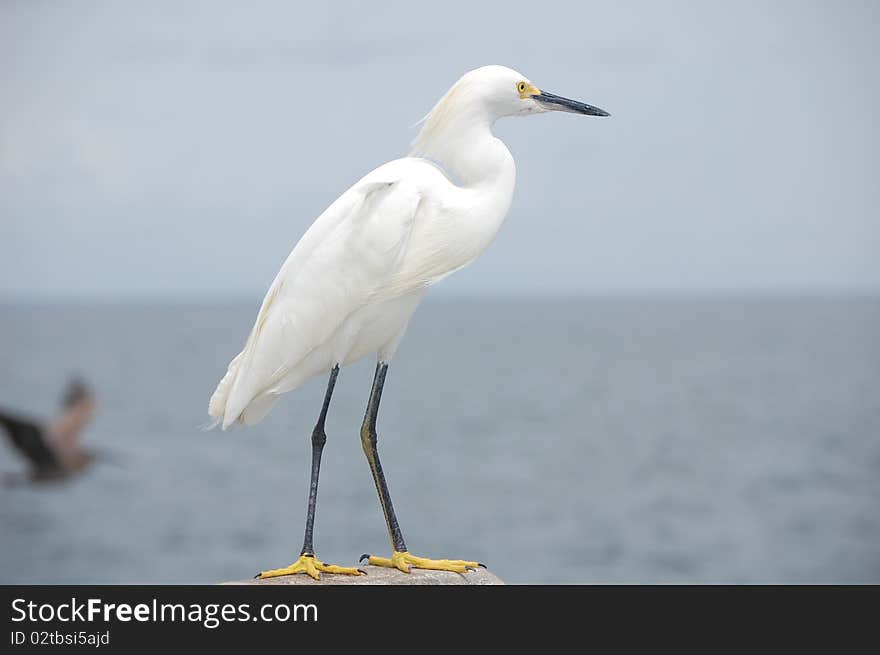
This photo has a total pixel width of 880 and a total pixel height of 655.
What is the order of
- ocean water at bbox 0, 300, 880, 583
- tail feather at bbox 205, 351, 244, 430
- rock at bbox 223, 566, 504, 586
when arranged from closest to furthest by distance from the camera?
rock at bbox 223, 566, 504, 586, tail feather at bbox 205, 351, 244, 430, ocean water at bbox 0, 300, 880, 583

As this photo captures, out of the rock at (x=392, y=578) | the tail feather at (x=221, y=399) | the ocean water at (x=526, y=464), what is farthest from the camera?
the ocean water at (x=526, y=464)

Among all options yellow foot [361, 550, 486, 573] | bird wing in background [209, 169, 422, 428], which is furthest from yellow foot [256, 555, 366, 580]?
bird wing in background [209, 169, 422, 428]

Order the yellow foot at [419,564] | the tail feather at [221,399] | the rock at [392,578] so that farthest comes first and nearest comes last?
the tail feather at [221,399] < the yellow foot at [419,564] < the rock at [392,578]

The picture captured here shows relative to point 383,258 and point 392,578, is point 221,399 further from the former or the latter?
point 392,578

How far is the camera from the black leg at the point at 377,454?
19.9 feet

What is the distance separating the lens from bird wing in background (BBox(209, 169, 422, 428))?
584cm

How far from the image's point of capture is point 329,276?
5.91 meters

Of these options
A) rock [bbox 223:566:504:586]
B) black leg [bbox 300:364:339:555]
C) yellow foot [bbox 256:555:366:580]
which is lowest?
rock [bbox 223:566:504:586]

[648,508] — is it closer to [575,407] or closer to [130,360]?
[575,407]

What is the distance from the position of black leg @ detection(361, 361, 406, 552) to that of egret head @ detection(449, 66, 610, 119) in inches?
57.4

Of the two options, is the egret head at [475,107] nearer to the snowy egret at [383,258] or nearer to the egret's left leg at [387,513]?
the snowy egret at [383,258]

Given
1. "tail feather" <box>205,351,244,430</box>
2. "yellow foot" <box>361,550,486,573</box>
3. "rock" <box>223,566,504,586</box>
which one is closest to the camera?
"rock" <box>223,566,504,586</box>

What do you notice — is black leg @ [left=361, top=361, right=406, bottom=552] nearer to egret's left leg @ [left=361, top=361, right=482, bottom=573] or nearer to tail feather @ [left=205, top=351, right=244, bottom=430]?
egret's left leg @ [left=361, top=361, right=482, bottom=573]

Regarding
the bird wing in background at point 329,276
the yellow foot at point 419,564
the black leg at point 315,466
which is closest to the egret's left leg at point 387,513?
the yellow foot at point 419,564
